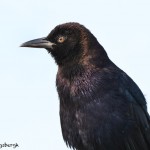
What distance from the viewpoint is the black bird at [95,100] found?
10.3 m

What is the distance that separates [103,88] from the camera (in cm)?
1045

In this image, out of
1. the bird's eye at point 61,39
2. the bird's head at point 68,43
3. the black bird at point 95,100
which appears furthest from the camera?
the bird's eye at point 61,39

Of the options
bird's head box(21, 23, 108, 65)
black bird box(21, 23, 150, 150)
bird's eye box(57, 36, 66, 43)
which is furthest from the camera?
bird's eye box(57, 36, 66, 43)

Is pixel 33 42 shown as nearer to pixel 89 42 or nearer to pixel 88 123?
pixel 89 42

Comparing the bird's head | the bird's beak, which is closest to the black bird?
the bird's head

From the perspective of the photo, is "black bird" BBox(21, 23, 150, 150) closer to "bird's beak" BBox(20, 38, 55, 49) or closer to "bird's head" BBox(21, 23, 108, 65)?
"bird's head" BBox(21, 23, 108, 65)

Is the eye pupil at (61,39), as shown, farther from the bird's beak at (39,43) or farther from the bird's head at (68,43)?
the bird's beak at (39,43)

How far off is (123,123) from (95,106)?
484 mm

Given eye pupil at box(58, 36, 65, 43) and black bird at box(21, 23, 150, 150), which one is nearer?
Result: black bird at box(21, 23, 150, 150)

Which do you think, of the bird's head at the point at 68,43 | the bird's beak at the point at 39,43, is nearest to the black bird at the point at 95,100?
the bird's head at the point at 68,43

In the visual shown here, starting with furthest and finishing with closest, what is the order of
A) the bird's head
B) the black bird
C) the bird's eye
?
the bird's eye
the bird's head
the black bird

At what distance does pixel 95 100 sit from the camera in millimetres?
10367

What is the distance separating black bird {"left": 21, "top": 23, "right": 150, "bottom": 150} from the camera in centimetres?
1031

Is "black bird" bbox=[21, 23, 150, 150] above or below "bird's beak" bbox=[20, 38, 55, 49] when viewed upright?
below
